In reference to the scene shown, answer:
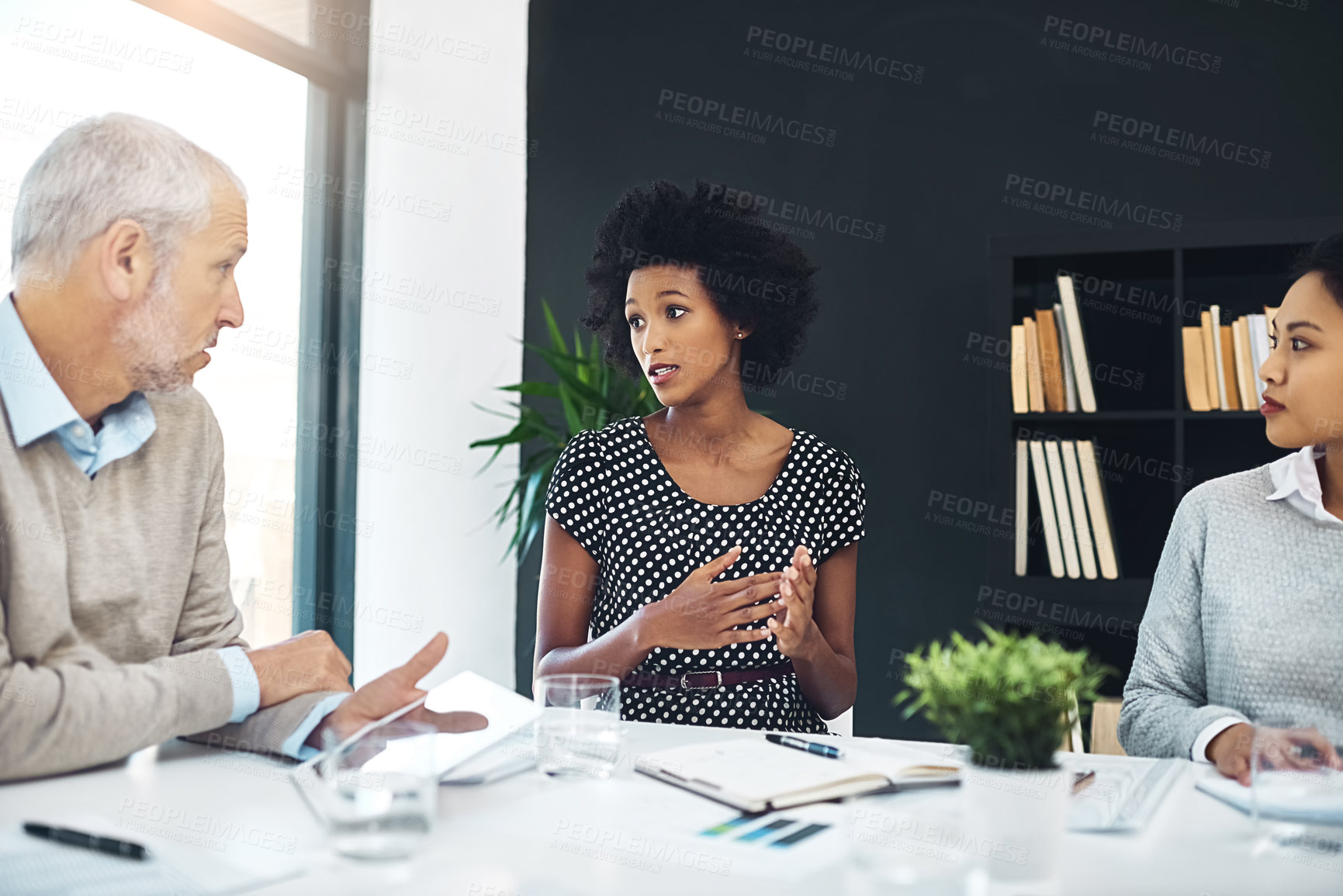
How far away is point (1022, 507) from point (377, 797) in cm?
209

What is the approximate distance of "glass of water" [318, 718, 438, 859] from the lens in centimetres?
94

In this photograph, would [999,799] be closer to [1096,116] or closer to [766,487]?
[766,487]

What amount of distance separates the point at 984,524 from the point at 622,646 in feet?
5.37

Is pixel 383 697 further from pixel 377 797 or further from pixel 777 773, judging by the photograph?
Answer: pixel 777 773

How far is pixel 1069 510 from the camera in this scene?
2.63 meters

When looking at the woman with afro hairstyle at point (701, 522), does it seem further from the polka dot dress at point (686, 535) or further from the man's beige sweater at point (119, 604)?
the man's beige sweater at point (119, 604)

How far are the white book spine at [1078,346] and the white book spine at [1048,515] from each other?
0.17 meters

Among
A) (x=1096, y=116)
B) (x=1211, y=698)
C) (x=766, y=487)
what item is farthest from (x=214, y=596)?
(x=1096, y=116)

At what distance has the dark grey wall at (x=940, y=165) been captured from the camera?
9.62 ft

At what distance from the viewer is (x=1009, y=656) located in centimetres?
90

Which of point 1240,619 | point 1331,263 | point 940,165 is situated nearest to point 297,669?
point 1240,619

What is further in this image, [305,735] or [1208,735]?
[1208,735]

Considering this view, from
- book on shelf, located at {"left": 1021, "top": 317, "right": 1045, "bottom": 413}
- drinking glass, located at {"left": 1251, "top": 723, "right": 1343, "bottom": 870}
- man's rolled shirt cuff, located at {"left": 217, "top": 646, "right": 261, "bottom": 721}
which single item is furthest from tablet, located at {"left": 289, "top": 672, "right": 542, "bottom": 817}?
book on shelf, located at {"left": 1021, "top": 317, "right": 1045, "bottom": 413}

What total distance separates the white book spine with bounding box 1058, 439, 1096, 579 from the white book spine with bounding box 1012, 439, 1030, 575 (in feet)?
0.33
